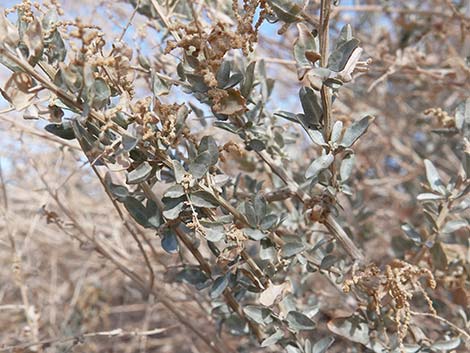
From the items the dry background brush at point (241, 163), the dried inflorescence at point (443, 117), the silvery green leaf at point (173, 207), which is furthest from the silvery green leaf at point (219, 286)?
the dried inflorescence at point (443, 117)

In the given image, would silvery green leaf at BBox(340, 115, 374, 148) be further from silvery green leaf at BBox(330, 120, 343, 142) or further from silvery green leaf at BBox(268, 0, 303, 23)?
silvery green leaf at BBox(268, 0, 303, 23)

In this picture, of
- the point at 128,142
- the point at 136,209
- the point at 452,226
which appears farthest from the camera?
the point at 452,226

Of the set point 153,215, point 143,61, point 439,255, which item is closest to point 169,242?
point 153,215

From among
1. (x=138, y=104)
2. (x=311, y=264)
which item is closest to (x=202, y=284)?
(x=311, y=264)

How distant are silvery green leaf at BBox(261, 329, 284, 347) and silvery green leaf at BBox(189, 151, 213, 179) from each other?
209 millimetres

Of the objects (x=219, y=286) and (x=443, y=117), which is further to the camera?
(x=443, y=117)

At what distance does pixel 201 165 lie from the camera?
57cm

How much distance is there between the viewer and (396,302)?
2.07 ft

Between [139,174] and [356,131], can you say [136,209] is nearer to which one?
[139,174]

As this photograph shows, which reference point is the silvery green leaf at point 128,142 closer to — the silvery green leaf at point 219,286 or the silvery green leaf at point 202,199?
the silvery green leaf at point 202,199

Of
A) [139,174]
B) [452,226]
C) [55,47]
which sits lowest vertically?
[452,226]

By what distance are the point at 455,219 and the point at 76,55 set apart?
1.65 ft

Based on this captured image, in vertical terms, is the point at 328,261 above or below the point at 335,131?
below

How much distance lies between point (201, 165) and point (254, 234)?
0.32 ft
